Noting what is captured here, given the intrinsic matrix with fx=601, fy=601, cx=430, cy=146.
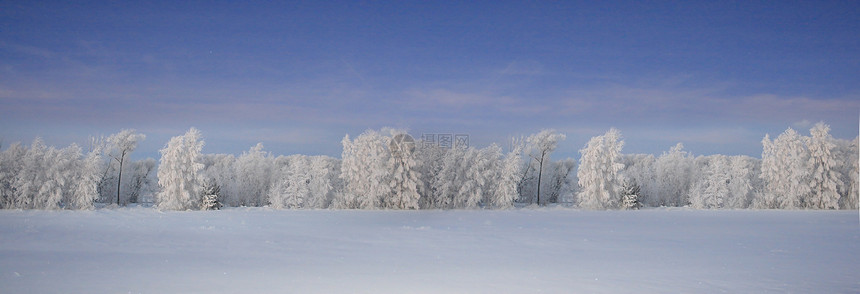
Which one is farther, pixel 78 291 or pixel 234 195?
pixel 234 195

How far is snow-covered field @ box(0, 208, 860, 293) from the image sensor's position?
41.9 feet

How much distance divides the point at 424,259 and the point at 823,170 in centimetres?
4457

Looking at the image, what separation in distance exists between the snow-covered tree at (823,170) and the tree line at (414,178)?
0.09 m

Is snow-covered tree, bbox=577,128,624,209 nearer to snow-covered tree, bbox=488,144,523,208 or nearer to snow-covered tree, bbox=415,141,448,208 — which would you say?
snow-covered tree, bbox=488,144,523,208

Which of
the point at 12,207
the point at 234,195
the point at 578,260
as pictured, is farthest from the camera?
the point at 234,195

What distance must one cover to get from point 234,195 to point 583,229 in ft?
124

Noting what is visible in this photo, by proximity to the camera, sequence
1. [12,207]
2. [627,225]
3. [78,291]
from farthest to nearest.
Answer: [12,207] < [627,225] < [78,291]

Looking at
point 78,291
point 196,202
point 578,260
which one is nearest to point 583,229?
point 578,260

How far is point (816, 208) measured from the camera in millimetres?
47594

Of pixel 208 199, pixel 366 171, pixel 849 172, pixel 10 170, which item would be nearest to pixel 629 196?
pixel 849 172

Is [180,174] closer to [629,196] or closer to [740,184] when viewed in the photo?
[629,196]

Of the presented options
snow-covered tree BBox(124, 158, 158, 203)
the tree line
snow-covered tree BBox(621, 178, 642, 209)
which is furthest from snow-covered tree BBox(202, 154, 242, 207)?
snow-covered tree BBox(621, 178, 642, 209)

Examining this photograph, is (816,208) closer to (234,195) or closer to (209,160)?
(234,195)

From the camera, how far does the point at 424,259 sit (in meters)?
17.0
